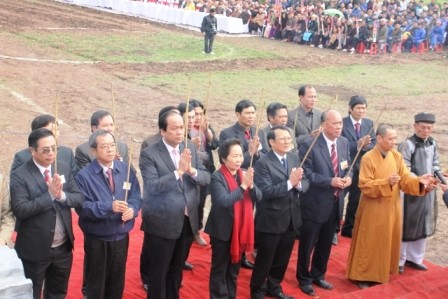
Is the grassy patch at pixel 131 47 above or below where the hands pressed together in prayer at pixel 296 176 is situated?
below

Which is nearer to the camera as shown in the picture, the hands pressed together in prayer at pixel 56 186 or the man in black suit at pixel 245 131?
the hands pressed together in prayer at pixel 56 186

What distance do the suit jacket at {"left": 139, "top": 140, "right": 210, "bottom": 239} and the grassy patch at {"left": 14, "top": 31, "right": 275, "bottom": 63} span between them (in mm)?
15467

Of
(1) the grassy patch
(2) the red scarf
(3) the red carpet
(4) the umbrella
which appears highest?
(4) the umbrella

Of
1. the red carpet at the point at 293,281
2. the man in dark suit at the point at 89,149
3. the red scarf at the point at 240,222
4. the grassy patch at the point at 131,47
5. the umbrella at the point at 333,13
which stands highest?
the umbrella at the point at 333,13

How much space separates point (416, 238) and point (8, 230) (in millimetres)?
4957

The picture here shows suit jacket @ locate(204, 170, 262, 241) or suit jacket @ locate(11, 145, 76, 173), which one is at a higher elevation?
suit jacket @ locate(11, 145, 76, 173)

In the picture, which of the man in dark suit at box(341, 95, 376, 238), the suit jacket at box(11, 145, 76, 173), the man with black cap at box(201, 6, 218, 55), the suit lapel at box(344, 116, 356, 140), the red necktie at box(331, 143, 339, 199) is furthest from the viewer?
the man with black cap at box(201, 6, 218, 55)

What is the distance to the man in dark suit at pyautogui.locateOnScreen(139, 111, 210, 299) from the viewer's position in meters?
6.70

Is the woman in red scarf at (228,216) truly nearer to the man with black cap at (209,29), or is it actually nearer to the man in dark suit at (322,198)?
the man in dark suit at (322,198)

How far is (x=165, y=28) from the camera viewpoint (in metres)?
29.5

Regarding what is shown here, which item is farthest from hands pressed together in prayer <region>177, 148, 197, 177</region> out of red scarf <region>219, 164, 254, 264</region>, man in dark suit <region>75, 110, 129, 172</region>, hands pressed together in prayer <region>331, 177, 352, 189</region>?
hands pressed together in prayer <region>331, 177, 352, 189</region>

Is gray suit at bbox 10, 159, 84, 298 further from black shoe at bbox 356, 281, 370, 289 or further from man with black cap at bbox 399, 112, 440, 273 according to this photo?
man with black cap at bbox 399, 112, 440, 273

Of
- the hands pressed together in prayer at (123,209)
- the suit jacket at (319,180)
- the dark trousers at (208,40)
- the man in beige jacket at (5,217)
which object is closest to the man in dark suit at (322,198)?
the suit jacket at (319,180)

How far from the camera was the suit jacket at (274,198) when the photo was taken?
7.17m
